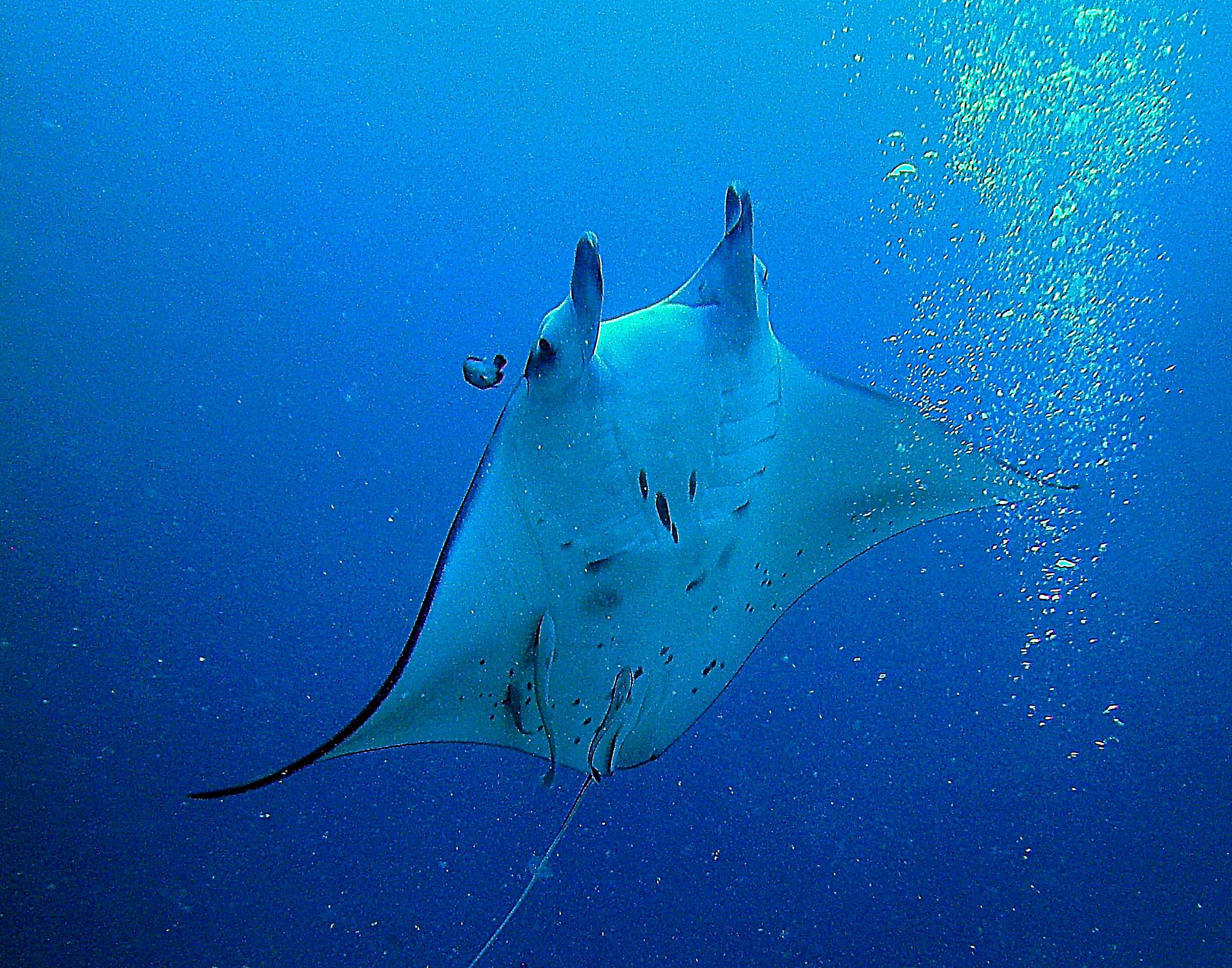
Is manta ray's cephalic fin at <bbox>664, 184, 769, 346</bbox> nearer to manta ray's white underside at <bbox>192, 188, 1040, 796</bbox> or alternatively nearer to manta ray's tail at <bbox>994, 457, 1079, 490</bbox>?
manta ray's white underside at <bbox>192, 188, 1040, 796</bbox>

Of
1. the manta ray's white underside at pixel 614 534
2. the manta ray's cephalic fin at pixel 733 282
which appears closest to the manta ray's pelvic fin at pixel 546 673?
the manta ray's white underside at pixel 614 534

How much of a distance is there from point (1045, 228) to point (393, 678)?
609 cm

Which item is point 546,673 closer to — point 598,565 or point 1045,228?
point 598,565

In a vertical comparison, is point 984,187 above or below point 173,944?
above

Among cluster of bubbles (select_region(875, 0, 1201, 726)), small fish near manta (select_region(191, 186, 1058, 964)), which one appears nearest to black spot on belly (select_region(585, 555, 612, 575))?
small fish near manta (select_region(191, 186, 1058, 964))

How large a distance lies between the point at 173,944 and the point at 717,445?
392 cm

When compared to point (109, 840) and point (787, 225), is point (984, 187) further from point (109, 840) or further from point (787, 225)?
point (109, 840)

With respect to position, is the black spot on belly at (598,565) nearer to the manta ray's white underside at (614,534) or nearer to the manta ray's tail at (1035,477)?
the manta ray's white underside at (614,534)

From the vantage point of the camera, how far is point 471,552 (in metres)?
1.04

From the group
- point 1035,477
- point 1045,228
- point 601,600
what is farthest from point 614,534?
point 1045,228

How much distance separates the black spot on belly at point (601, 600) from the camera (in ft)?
3.69

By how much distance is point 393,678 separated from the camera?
0.98 meters

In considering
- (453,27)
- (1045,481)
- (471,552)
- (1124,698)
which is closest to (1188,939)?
(1124,698)

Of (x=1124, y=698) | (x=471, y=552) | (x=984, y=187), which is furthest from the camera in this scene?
(x=984, y=187)
